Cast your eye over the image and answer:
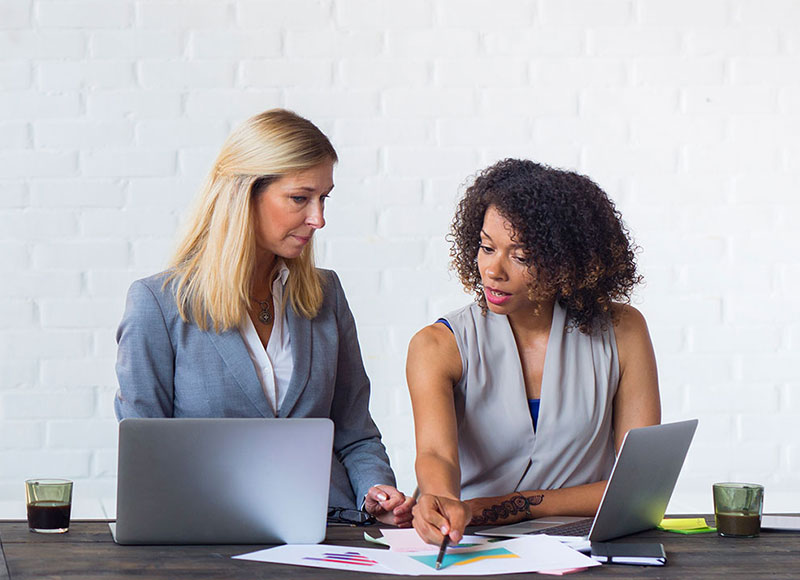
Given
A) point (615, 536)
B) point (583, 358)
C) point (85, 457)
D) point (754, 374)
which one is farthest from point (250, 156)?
point (754, 374)

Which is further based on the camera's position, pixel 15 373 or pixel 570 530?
pixel 15 373

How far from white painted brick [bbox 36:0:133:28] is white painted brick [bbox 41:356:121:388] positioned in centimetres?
84

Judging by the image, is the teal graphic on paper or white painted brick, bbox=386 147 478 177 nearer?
the teal graphic on paper

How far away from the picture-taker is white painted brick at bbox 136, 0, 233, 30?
118 inches

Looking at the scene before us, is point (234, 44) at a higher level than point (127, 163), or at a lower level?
higher

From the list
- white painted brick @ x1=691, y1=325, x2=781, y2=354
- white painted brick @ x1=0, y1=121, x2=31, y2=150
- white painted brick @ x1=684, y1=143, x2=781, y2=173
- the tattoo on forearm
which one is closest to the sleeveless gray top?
the tattoo on forearm

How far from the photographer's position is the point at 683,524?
1.83 m

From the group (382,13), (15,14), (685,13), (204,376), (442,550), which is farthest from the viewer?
(685,13)

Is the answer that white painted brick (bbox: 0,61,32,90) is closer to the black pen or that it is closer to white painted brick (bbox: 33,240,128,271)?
white painted brick (bbox: 33,240,128,271)

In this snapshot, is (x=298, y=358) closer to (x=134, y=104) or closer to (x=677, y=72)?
(x=134, y=104)

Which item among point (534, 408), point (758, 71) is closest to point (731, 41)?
point (758, 71)

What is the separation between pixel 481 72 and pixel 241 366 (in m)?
1.40

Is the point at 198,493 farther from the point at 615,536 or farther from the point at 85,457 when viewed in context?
the point at 85,457

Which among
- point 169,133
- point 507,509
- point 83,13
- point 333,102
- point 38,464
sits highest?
point 83,13
